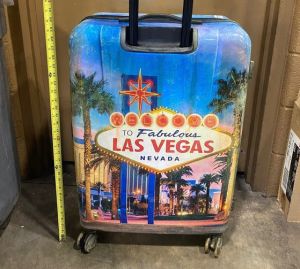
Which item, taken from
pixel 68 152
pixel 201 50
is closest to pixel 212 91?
pixel 201 50

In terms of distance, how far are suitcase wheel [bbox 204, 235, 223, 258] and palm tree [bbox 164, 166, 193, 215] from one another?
0.63 ft

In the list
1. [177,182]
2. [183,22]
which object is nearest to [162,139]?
[177,182]

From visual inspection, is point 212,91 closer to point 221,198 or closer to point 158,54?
point 158,54

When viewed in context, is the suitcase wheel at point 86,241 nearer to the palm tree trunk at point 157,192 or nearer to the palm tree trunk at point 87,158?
the palm tree trunk at point 87,158

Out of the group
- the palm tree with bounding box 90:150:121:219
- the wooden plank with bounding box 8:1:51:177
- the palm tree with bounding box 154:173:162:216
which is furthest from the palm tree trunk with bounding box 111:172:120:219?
the wooden plank with bounding box 8:1:51:177

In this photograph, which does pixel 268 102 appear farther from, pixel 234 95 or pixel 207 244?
pixel 207 244

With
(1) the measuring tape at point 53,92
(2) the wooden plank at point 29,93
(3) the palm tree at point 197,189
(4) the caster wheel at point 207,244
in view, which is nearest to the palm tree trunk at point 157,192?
(3) the palm tree at point 197,189

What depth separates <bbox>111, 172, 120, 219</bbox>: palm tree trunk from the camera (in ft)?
4.47

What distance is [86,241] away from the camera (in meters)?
1.49

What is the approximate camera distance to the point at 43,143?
1915 millimetres

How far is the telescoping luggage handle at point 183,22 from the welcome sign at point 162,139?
205 mm

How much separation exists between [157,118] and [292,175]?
655 mm

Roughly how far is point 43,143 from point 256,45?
987 millimetres

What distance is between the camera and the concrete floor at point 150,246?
4.81ft
